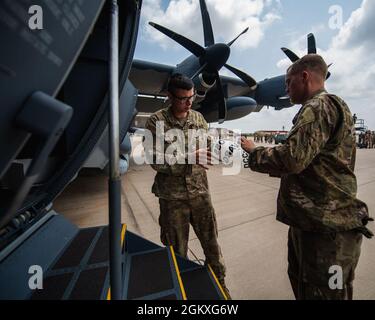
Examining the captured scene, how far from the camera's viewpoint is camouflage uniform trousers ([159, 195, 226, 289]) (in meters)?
1.72

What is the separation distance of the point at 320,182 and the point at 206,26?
7.30 metres

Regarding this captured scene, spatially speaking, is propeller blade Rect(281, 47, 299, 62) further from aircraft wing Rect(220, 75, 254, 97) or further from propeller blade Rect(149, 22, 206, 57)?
propeller blade Rect(149, 22, 206, 57)

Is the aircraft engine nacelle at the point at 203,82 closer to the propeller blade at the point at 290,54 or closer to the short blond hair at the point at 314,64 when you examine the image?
the propeller blade at the point at 290,54

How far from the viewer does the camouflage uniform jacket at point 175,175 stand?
1713 millimetres

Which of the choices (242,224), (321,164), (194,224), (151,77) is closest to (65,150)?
(194,224)

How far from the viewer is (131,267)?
1.47 metres

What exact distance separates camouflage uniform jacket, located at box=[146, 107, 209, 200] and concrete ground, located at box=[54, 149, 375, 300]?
2.84 feet

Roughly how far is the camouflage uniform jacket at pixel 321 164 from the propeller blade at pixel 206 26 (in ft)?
21.1

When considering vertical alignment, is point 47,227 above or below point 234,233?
above

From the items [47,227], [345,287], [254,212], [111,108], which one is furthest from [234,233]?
[111,108]

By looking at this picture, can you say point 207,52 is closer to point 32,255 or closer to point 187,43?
point 187,43

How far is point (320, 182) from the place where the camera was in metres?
1.20

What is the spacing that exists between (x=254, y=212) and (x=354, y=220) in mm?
2113
